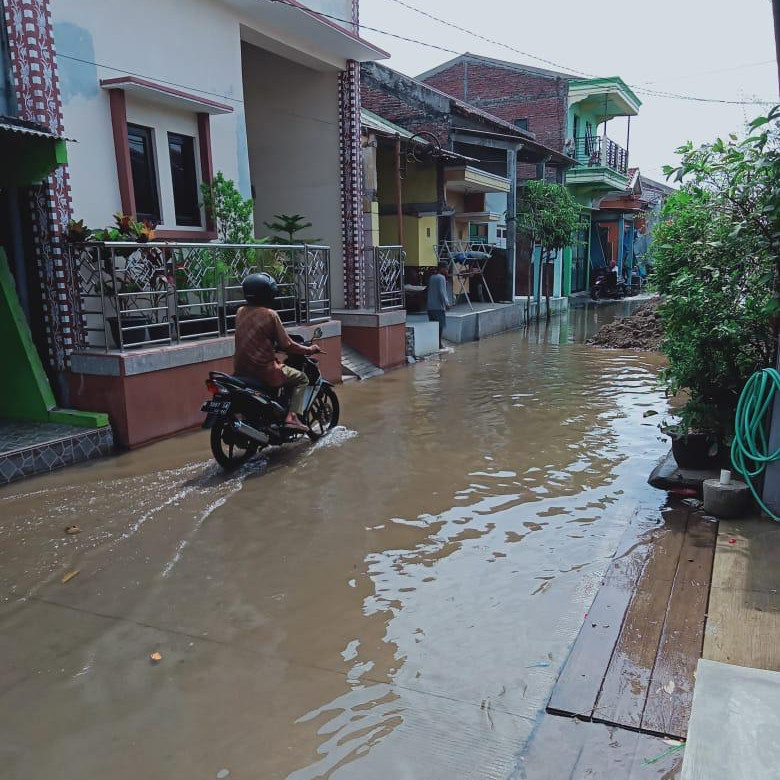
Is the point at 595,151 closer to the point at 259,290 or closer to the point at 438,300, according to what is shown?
the point at 438,300

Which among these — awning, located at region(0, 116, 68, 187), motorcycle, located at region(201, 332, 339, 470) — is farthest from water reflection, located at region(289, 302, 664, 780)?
awning, located at region(0, 116, 68, 187)

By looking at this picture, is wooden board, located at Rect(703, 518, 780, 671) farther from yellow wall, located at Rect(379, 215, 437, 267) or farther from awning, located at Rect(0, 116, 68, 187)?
yellow wall, located at Rect(379, 215, 437, 267)

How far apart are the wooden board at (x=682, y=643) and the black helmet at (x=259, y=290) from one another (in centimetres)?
411

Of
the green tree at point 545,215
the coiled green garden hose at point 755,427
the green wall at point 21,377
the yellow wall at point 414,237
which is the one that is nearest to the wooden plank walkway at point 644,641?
the coiled green garden hose at point 755,427

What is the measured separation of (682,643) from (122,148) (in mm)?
7204

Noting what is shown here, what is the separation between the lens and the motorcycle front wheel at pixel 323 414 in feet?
24.1

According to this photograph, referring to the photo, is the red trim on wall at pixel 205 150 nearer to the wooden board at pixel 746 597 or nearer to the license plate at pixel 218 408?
the license plate at pixel 218 408

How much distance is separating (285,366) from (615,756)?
4.97 m

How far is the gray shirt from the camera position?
14.2 metres

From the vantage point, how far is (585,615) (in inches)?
145

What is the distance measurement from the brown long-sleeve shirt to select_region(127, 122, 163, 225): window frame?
8.87ft

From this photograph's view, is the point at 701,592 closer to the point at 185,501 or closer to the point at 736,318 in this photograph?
the point at 736,318

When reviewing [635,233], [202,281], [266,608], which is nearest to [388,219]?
[202,281]

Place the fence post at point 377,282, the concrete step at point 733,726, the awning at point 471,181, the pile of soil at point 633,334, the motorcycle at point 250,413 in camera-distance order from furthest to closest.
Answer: the awning at point 471,181
the pile of soil at point 633,334
the fence post at point 377,282
the motorcycle at point 250,413
the concrete step at point 733,726
